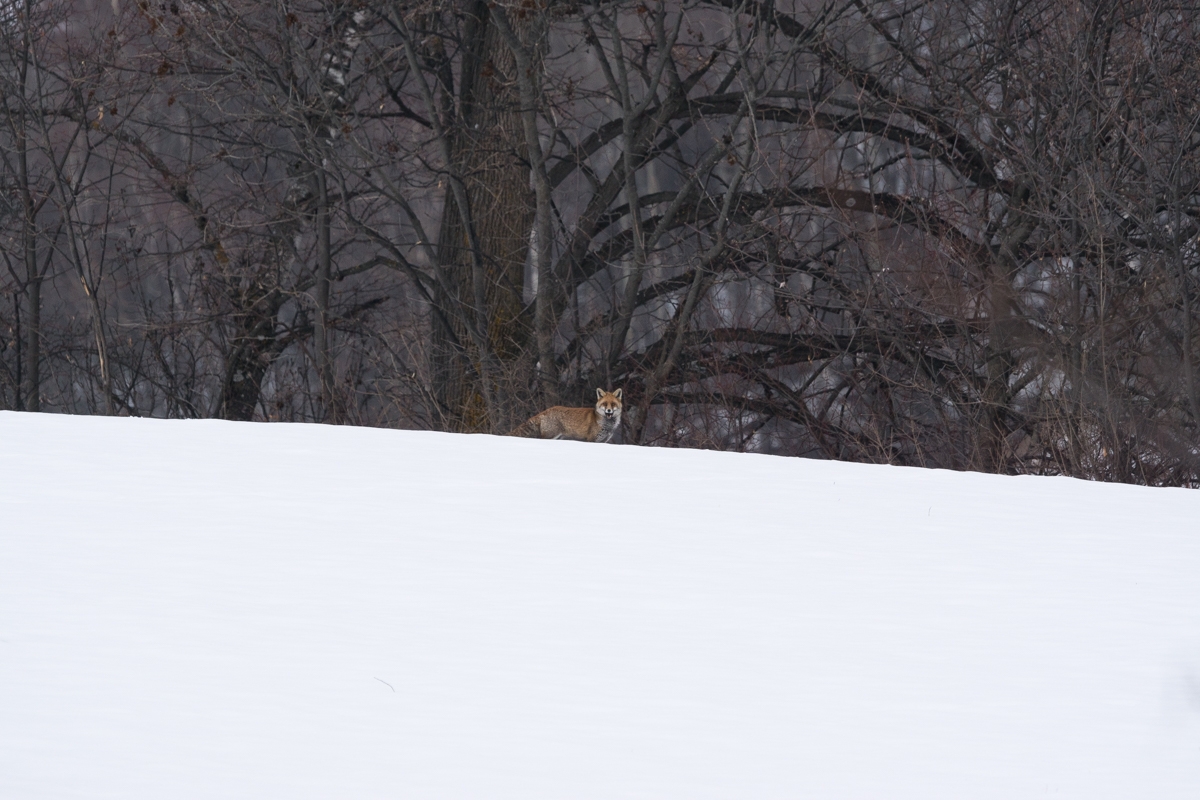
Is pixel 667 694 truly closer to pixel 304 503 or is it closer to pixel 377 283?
pixel 304 503

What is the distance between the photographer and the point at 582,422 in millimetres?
11039

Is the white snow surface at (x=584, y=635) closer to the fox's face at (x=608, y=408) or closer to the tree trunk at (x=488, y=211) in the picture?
the fox's face at (x=608, y=408)

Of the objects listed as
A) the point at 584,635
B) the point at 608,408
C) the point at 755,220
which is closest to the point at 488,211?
the point at 755,220

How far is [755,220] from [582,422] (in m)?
2.69

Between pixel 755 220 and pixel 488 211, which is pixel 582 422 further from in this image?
pixel 488 211

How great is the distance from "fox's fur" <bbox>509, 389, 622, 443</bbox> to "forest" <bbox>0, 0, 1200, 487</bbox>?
42.2 inches

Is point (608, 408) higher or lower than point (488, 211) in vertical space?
lower

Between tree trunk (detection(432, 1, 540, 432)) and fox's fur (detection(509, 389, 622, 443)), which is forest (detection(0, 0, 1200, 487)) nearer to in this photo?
tree trunk (detection(432, 1, 540, 432))

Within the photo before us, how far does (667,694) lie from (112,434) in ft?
16.6

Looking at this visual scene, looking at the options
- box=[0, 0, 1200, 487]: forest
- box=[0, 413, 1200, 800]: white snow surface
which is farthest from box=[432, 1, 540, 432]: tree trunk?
box=[0, 413, 1200, 800]: white snow surface

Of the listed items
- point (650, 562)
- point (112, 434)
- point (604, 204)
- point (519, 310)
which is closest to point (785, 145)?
point (604, 204)

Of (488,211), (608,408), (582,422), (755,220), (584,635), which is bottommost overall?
(584,635)

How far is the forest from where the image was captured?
10070mm

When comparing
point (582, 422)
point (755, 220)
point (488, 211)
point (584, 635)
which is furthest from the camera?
point (488, 211)
